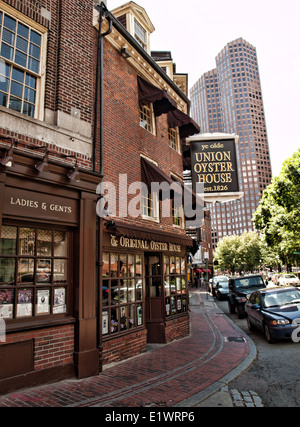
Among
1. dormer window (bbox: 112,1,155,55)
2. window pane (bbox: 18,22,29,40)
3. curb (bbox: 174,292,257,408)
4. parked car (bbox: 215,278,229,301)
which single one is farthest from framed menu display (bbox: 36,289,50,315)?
parked car (bbox: 215,278,229,301)

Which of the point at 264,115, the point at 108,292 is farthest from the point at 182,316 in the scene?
the point at 264,115

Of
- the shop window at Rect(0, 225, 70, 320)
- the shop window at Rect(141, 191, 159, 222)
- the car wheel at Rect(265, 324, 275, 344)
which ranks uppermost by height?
the shop window at Rect(141, 191, 159, 222)

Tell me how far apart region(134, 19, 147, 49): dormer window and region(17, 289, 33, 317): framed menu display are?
9.64m

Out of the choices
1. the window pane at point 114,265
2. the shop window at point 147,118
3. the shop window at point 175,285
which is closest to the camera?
A: the window pane at point 114,265

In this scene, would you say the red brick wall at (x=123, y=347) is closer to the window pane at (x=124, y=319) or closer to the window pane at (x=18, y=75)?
the window pane at (x=124, y=319)

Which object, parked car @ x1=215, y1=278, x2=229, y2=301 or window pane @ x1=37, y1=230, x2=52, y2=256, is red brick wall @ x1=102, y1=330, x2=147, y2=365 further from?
parked car @ x1=215, y1=278, x2=229, y2=301

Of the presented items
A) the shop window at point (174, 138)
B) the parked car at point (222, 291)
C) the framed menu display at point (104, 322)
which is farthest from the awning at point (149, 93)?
the parked car at point (222, 291)

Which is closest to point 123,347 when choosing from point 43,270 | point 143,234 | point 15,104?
point 143,234

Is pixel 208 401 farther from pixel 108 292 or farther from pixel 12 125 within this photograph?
pixel 12 125

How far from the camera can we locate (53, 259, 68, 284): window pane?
19.5 feet

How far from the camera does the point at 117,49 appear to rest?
8.81m

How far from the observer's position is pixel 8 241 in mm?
5305

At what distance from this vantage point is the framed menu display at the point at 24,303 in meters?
5.25

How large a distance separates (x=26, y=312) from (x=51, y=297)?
0.56m
